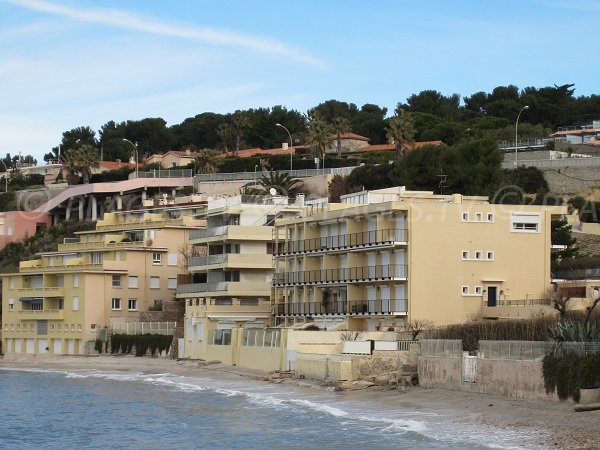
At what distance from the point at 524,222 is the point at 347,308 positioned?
9952 mm

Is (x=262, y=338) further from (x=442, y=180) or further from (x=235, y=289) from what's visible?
(x=442, y=180)

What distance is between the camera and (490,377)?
140 feet

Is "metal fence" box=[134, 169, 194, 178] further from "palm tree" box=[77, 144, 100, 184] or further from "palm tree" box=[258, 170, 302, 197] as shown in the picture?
"palm tree" box=[258, 170, 302, 197]

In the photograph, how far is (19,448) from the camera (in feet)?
138

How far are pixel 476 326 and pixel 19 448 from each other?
20872 millimetres

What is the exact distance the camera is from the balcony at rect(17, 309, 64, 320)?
3275 inches

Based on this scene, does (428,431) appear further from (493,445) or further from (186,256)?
(186,256)

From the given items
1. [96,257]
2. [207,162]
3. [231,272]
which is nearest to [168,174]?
[207,162]

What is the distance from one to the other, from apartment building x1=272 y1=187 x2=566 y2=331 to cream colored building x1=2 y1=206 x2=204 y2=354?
69.8 feet

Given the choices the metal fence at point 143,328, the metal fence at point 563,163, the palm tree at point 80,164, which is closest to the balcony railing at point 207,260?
the metal fence at point 143,328

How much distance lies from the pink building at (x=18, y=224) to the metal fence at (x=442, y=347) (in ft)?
257

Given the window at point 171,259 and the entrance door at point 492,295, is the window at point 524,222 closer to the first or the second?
the entrance door at point 492,295

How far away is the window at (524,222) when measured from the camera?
61031 mm

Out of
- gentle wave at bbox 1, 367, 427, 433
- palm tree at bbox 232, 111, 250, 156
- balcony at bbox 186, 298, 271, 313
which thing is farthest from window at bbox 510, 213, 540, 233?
palm tree at bbox 232, 111, 250, 156
